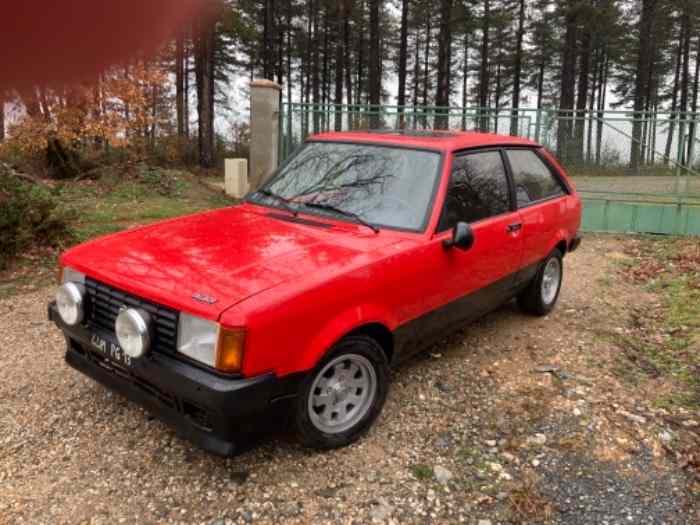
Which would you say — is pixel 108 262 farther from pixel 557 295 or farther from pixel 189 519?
pixel 557 295

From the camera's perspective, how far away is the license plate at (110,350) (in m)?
2.93

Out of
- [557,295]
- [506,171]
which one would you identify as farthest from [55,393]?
[557,295]

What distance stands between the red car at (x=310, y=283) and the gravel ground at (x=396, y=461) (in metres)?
0.28

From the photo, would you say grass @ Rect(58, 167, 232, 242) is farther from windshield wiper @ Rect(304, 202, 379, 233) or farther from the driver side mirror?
the driver side mirror

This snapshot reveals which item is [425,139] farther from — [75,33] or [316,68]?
[316,68]

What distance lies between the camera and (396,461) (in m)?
3.17

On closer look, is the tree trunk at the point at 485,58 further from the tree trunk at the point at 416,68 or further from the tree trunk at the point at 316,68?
the tree trunk at the point at 316,68

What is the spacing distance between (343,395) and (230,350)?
873mm

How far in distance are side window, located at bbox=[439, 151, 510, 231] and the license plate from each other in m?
1.96

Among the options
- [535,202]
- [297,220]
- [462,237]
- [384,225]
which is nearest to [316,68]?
[535,202]

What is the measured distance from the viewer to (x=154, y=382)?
2830mm

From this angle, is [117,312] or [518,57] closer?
[117,312]

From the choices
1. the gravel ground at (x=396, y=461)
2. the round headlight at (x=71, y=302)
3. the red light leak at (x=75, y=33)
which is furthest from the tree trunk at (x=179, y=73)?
the gravel ground at (x=396, y=461)

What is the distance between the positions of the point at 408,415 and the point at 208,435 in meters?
1.32
